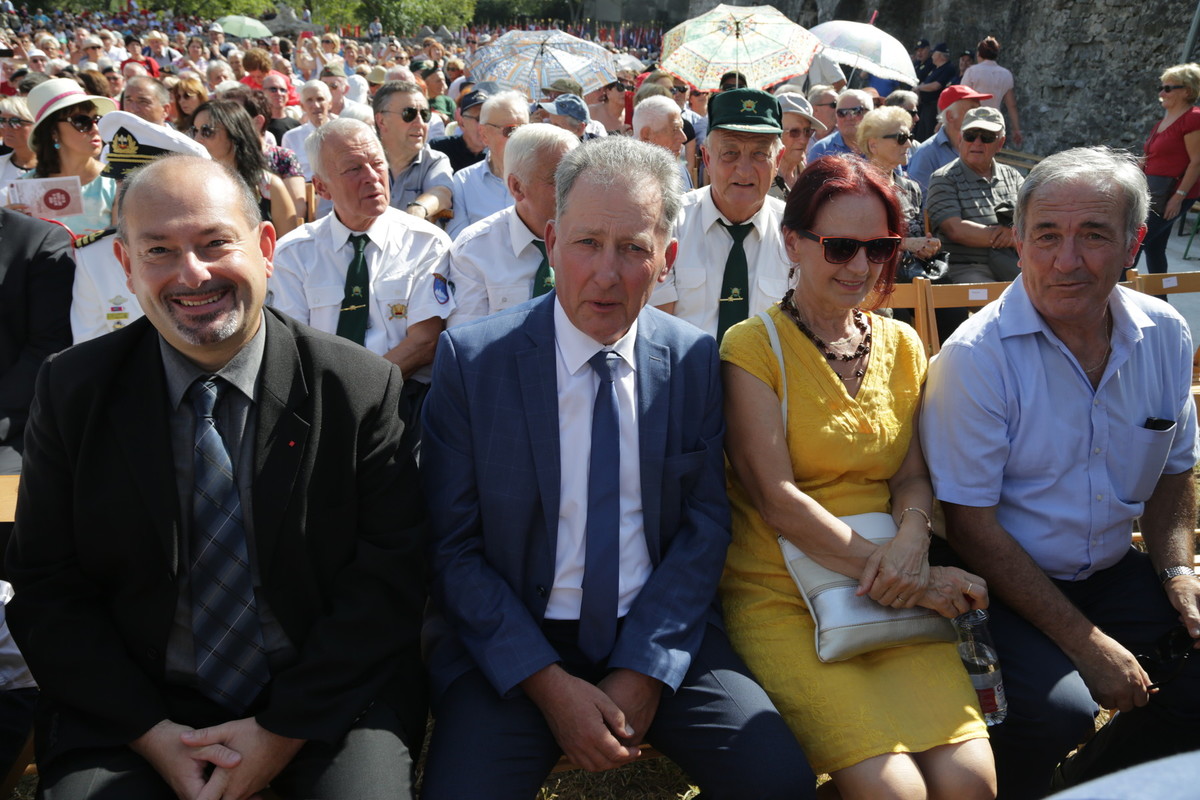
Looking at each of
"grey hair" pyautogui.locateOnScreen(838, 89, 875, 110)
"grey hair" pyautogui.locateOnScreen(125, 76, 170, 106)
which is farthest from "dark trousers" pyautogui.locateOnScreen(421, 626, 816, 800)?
"grey hair" pyautogui.locateOnScreen(838, 89, 875, 110)

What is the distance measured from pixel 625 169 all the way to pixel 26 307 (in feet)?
8.59

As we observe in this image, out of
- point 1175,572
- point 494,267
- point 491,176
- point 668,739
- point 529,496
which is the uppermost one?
point 491,176

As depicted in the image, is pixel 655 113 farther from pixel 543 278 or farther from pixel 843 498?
pixel 843 498

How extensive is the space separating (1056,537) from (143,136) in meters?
4.70

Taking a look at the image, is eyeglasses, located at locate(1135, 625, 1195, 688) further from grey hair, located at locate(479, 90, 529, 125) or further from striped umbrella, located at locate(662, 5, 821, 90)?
striped umbrella, located at locate(662, 5, 821, 90)

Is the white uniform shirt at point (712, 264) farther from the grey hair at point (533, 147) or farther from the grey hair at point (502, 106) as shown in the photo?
the grey hair at point (502, 106)

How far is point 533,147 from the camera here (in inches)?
144

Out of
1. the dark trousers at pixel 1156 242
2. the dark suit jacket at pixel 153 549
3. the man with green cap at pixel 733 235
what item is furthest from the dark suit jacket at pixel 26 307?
the dark trousers at pixel 1156 242

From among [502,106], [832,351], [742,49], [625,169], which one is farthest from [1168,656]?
[742,49]

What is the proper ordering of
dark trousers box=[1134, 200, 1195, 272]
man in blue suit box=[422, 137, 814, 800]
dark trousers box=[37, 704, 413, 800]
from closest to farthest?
dark trousers box=[37, 704, 413, 800]
man in blue suit box=[422, 137, 814, 800]
dark trousers box=[1134, 200, 1195, 272]

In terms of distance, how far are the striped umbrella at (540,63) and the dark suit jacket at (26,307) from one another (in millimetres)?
6020

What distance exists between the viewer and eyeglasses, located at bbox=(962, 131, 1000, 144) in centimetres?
574

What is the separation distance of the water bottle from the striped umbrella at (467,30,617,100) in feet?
24.2

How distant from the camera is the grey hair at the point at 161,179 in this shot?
2.07 metres
